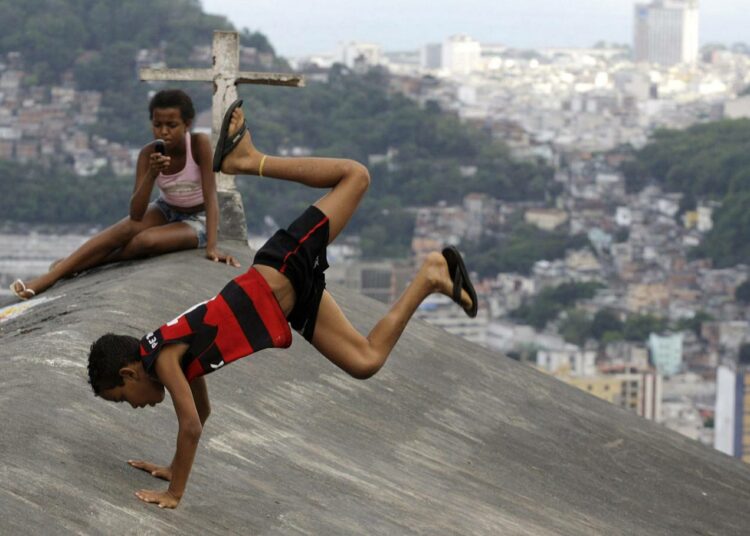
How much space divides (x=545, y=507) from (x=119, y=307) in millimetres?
1307

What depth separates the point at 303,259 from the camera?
435cm

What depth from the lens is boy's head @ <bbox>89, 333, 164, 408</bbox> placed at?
4016 mm

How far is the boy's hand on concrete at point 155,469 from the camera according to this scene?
163 inches

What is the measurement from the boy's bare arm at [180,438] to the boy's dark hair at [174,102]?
206cm

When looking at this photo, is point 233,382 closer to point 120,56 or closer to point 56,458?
point 56,458

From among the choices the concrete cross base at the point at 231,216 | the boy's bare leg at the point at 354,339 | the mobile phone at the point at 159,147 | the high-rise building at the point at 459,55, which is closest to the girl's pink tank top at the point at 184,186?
the mobile phone at the point at 159,147

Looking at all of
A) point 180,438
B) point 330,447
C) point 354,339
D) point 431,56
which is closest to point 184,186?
point 330,447

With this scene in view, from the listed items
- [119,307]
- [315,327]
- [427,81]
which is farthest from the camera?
[427,81]

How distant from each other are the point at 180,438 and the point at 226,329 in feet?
0.96

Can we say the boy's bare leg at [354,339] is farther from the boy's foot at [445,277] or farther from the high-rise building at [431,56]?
the high-rise building at [431,56]

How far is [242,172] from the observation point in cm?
462

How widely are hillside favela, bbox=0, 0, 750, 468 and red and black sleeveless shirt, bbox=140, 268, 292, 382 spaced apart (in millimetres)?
41291

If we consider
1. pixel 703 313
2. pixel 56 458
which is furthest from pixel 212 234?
pixel 703 313

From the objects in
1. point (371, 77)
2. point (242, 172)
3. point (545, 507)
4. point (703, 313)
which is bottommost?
point (703, 313)
